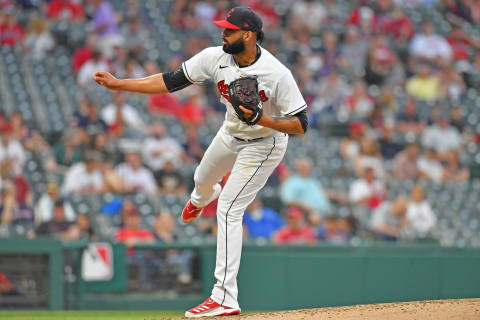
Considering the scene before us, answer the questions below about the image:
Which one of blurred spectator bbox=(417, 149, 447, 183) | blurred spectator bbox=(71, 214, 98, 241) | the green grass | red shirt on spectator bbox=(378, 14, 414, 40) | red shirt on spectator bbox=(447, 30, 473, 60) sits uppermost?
Result: red shirt on spectator bbox=(378, 14, 414, 40)

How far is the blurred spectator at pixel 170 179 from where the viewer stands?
1008 centimetres

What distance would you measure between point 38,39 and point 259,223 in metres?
4.78

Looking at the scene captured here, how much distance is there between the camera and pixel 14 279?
27.8 ft

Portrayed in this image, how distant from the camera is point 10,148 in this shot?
10094 mm

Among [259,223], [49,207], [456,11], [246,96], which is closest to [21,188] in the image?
[49,207]

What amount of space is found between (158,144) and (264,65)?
550 centimetres

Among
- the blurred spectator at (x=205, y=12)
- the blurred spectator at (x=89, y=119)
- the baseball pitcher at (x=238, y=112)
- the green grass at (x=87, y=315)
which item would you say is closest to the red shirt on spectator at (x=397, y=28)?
the blurred spectator at (x=205, y=12)

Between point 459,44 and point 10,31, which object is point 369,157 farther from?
point 10,31

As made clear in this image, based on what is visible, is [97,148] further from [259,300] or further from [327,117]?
[327,117]

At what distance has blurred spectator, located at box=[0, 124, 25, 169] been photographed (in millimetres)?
9922

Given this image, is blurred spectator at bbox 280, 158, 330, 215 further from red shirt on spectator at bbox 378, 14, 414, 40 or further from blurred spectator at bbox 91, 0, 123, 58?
red shirt on spectator at bbox 378, 14, 414, 40

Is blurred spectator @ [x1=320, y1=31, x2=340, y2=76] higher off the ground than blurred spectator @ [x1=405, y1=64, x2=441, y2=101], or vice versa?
blurred spectator @ [x1=320, y1=31, x2=340, y2=76]

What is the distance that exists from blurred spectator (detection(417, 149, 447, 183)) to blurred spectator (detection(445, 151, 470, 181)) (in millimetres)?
87

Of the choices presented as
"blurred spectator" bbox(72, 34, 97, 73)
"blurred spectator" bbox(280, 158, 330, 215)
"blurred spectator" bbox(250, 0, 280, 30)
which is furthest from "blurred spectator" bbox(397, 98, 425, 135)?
"blurred spectator" bbox(72, 34, 97, 73)
